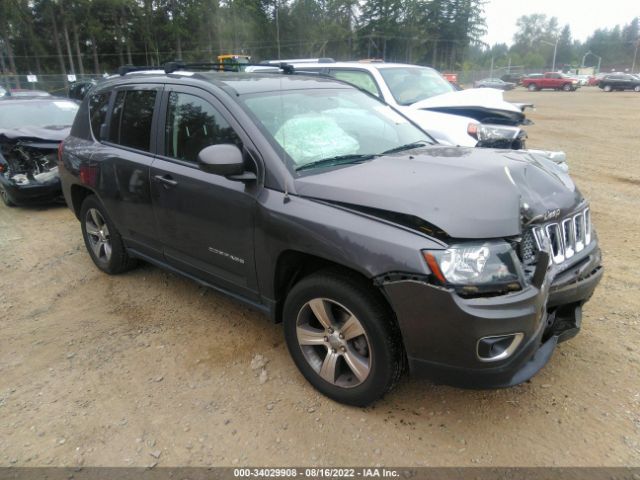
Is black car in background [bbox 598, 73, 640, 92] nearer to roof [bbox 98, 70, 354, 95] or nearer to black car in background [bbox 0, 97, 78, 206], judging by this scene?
black car in background [bbox 0, 97, 78, 206]

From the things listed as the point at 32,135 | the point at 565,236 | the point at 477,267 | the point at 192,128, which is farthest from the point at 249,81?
the point at 32,135

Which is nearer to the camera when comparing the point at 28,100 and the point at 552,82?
the point at 28,100

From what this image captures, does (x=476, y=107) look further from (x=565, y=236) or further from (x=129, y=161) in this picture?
(x=129, y=161)

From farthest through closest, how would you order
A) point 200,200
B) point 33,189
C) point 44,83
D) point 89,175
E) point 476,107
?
point 44,83, point 33,189, point 476,107, point 89,175, point 200,200

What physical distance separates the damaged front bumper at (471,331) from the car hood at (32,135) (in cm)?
681

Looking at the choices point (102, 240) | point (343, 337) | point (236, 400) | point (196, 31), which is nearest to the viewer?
point (343, 337)

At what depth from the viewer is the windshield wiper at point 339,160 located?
289cm

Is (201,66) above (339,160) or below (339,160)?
above

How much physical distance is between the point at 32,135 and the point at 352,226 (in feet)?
21.8

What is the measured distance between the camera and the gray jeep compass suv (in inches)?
87.7

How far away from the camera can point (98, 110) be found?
435 centimetres

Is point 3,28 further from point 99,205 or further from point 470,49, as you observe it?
point 470,49

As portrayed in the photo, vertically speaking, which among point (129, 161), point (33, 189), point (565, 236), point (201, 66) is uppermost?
point (201, 66)

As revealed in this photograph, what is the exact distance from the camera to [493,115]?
6609 mm
